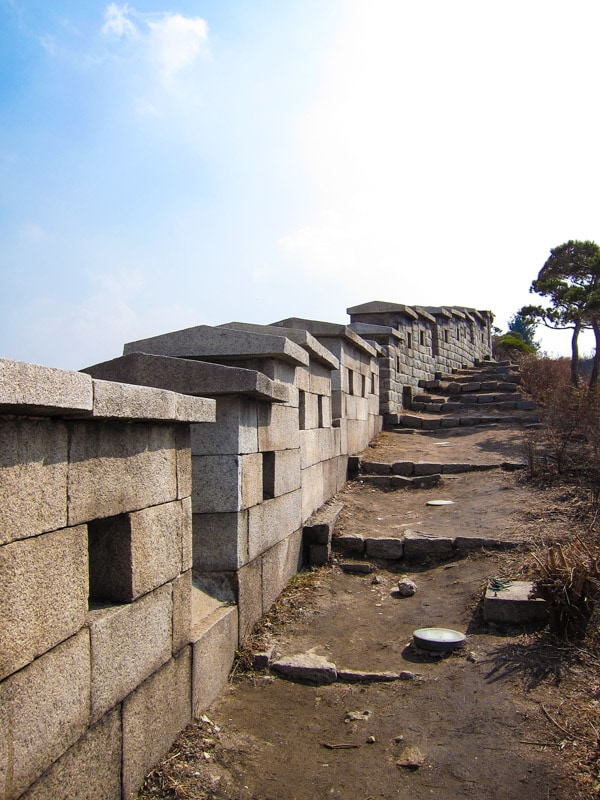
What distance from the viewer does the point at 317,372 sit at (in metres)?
7.52

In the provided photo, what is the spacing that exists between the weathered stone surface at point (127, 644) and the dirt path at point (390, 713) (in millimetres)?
546

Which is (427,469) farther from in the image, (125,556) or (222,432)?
(125,556)

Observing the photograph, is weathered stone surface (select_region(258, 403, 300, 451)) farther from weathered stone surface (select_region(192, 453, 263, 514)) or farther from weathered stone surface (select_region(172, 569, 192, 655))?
weathered stone surface (select_region(172, 569, 192, 655))

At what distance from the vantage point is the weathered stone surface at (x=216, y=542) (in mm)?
4695

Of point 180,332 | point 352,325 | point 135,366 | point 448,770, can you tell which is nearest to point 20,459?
point 135,366

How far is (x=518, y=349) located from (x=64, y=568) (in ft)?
80.8

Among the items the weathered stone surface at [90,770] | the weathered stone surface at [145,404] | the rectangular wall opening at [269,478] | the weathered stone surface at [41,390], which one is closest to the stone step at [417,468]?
the rectangular wall opening at [269,478]

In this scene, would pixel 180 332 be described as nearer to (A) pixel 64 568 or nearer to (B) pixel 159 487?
(B) pixel 159 487

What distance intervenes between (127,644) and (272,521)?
2605 mm

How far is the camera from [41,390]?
222cm

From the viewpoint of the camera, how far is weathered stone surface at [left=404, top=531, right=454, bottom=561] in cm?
688

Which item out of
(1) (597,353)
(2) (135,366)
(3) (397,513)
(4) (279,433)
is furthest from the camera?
(1) (597,353)

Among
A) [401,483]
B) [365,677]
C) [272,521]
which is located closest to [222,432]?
[272,521]

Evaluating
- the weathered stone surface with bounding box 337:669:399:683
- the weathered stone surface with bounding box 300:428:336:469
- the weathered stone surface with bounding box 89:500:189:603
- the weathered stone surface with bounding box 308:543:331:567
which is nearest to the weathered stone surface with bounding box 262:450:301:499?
the weathered stone surface with bounding box 300:428:336:469
